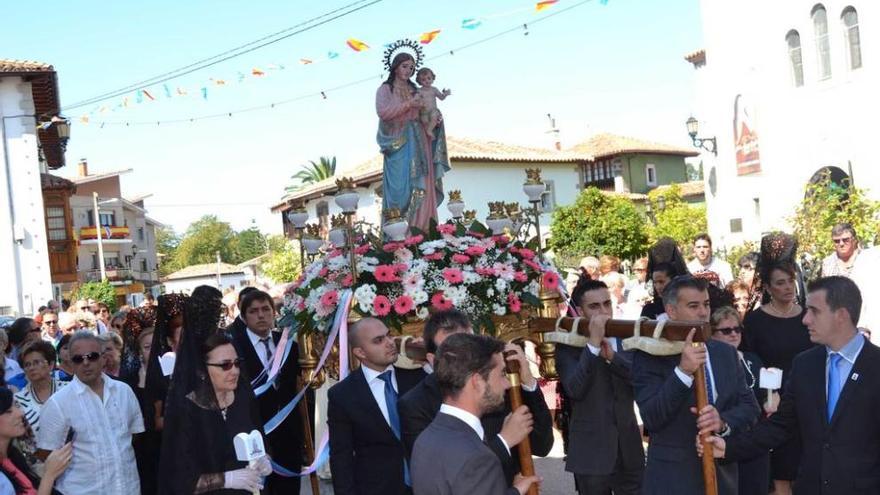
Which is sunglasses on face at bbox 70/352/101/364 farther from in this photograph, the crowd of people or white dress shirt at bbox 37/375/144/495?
white dress shirt at bbox 37/375/144/495

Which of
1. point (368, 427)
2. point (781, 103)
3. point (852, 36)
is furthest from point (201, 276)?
point (368, 427)

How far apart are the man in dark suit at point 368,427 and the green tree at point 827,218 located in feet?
50.2

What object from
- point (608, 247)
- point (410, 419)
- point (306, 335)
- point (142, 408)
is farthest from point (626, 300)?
point (608, 247)

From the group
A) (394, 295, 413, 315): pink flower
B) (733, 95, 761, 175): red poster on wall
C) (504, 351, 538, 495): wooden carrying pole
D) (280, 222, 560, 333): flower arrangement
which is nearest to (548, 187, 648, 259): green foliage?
(733, 95, 761, 175): red poster on wall

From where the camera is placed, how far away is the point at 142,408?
7242 mm

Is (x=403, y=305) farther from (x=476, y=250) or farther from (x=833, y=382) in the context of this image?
(x=833, y=382)

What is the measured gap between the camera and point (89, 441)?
248 inches

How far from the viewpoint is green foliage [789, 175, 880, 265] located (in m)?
20.1

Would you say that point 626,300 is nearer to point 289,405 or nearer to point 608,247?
point 289,405

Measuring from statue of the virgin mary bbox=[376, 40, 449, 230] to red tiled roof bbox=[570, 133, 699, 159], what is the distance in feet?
166

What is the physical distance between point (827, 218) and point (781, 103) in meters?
8.12

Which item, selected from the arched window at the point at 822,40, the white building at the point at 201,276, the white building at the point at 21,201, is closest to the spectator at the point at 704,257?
the arched window at the point at 822,40

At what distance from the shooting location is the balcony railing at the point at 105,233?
231ft

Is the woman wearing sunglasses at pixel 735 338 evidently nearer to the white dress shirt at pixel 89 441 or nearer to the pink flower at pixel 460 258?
the pink flower at pixel 460 258
